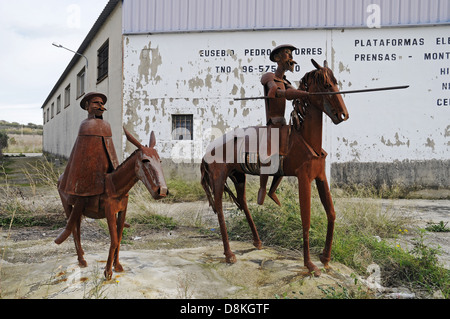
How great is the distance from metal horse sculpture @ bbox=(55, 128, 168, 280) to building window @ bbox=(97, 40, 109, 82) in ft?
31.2

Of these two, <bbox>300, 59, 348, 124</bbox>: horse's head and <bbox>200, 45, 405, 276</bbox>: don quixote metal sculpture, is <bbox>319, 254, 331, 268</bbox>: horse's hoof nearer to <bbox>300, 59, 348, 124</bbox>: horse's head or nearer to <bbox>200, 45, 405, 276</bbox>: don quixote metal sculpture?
<bbox>200, 45, 405, 276</bbox>: don quixote metal sculpture

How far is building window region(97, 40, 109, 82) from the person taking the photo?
11941 mm

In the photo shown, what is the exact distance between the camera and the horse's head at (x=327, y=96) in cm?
307

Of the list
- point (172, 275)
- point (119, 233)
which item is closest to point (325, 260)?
point (172, 275)

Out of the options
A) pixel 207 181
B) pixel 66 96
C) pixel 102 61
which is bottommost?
pixel 207 181

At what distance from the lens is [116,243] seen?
3.02 metres

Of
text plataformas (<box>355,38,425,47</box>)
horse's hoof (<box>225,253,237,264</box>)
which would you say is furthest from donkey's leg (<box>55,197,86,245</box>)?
text plataformas (<box>355,38,425,47</box>)

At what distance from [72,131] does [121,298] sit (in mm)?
17338

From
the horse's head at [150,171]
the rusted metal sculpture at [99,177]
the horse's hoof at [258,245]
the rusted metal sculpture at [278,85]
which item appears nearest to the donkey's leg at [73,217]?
the rusted metal sculpture at [99,177]

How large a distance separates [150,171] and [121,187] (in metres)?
0.42

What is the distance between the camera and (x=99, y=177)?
10.1ft

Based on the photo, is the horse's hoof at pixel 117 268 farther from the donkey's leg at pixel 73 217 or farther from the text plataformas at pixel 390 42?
the text plataformas at pixel 390 42

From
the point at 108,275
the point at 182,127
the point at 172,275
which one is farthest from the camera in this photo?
the point at 182,127

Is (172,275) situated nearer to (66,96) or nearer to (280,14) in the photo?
(280,14)
